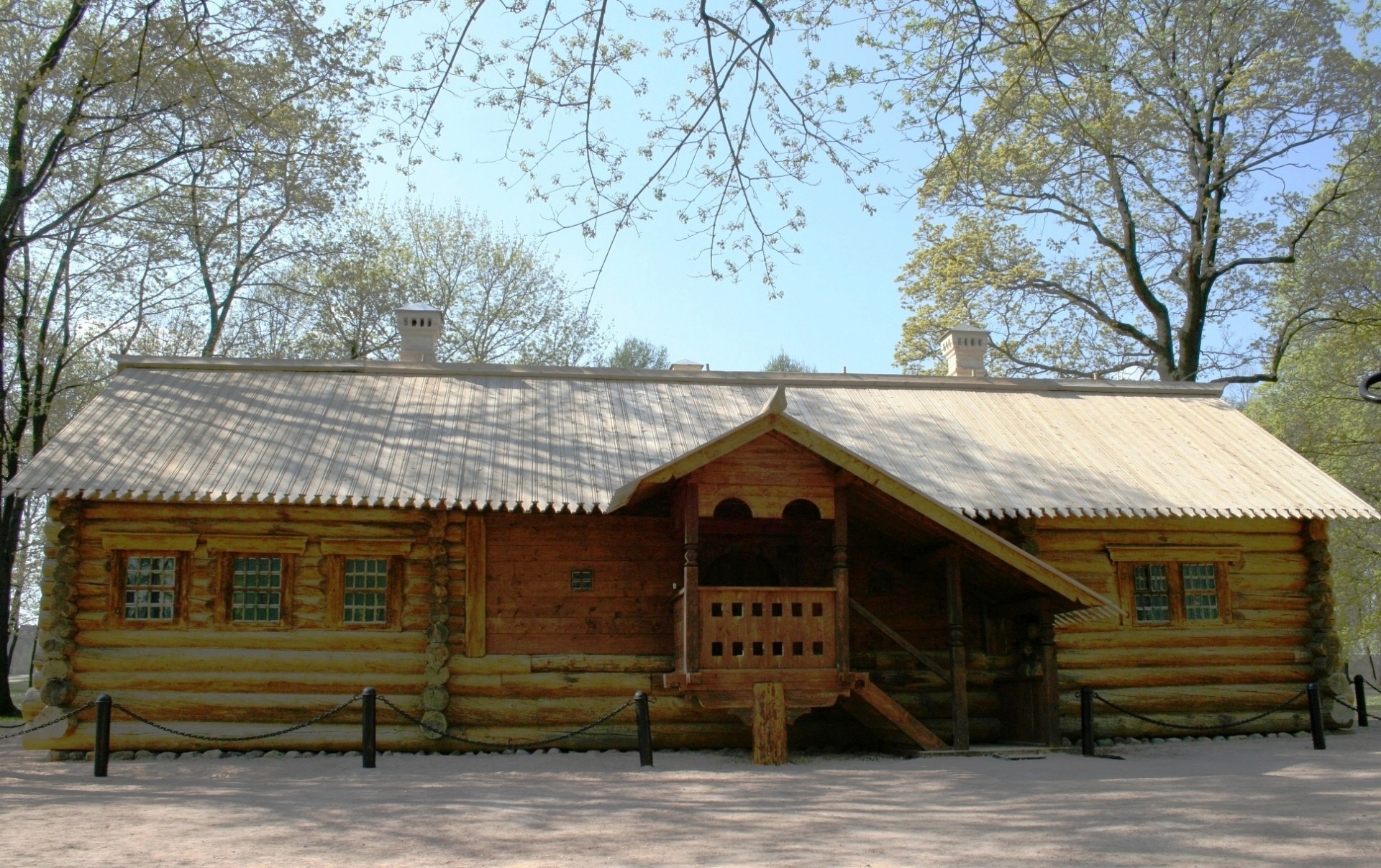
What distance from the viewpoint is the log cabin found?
13633 millimetres

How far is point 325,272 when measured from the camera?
32375 millimetres

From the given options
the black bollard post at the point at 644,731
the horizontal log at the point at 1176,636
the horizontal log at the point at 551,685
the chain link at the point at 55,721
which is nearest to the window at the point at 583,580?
the horizontal log at the point at 551,685

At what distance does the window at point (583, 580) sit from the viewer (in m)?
15.2

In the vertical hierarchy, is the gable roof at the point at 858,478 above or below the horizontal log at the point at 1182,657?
above

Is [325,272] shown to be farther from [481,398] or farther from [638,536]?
[638,536]

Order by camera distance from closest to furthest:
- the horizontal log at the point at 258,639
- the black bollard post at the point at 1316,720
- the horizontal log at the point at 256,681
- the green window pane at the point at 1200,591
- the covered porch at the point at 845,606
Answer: the covered porch at the point at 845,606
the black bollard post at the point at 1316,720
the horizontal log at the point at 256,681
the horizontal log at the point at 258,639
the green window pane at the point at 1200,591

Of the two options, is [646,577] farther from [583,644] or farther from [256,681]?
[256,681]

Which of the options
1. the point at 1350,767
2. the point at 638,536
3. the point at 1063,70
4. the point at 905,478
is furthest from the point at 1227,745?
the point at 1063,70

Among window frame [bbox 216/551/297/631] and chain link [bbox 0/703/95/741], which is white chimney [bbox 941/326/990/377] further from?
chain link [bbox 0/703/95/741]

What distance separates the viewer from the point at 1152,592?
16578 millimetres

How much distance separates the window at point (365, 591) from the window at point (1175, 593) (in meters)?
9.89

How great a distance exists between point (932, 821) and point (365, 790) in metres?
5.13

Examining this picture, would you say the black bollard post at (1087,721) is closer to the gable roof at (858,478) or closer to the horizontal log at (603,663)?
the gable roof at (858,478)

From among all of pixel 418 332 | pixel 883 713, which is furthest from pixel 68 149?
pixel 883 713
